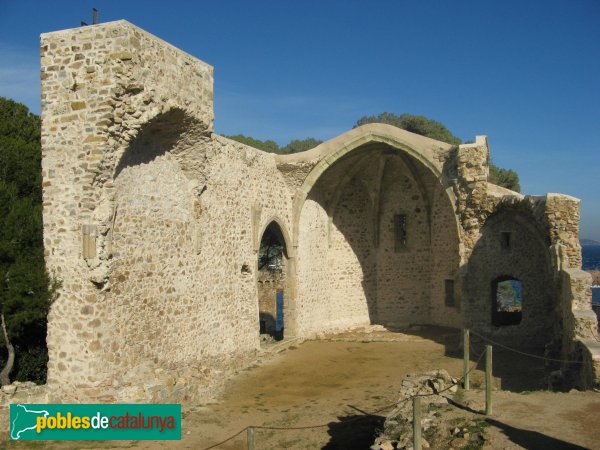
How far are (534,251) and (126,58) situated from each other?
10994mm

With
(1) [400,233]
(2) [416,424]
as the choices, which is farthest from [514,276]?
(2) [416,424]

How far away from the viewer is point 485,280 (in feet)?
50.9

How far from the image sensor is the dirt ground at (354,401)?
6.91 meters

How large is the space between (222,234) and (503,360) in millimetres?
6972

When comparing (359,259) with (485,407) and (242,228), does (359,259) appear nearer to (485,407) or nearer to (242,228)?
(242,228)

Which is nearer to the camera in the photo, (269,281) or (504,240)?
(504,240)

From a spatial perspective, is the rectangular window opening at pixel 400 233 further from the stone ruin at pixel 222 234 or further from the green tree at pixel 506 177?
the green tree at pixel 506 177

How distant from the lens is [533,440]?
6262 millimetres

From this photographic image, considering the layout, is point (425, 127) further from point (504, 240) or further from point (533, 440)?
point (533, 440)

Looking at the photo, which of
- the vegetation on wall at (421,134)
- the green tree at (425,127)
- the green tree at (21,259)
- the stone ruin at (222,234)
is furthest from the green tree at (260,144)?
the green tree at (21,259)

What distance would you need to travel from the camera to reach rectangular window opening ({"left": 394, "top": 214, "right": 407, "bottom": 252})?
18.7 m

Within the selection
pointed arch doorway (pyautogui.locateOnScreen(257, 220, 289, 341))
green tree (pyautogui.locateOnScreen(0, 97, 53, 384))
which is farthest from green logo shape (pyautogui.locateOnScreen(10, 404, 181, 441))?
pointed arch doorway (pyautogui.locateOnScreen(257, 220, 289, 341))

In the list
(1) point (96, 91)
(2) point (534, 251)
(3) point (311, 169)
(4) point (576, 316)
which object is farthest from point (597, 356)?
(3) point (311, 169)

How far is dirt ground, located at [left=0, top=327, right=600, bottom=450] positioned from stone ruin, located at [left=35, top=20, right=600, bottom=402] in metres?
0.72
